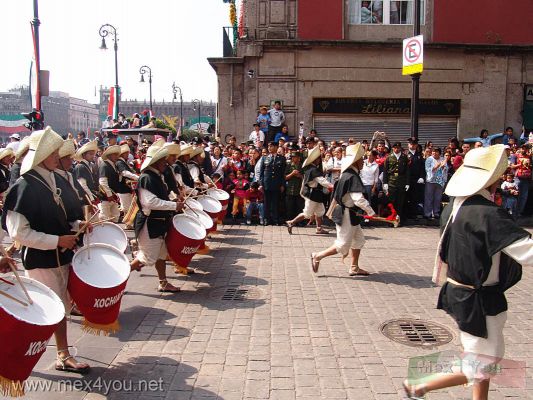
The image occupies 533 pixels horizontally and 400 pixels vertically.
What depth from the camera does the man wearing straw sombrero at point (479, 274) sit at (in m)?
3.52

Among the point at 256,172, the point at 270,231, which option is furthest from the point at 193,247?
the point at 256,172

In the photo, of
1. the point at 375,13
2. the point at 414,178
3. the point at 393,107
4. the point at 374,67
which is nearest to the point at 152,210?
the point at 414,178

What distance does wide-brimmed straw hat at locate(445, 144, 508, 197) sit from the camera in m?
3.63

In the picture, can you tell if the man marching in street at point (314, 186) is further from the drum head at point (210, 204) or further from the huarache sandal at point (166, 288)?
the huarache sandal at point (166, 288)

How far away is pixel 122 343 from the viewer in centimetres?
538

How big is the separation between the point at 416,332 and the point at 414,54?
9522 mm

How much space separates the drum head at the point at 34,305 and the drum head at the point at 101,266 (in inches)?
22.6

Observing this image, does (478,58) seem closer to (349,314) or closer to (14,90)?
(349,314)

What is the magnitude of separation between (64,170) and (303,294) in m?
3.53

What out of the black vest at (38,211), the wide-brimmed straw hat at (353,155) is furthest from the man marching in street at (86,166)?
the black vest at (38,211)

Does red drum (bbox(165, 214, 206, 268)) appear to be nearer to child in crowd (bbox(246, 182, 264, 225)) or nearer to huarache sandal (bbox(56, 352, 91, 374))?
huarache sandal (bbox(56, 352, 91, 374))

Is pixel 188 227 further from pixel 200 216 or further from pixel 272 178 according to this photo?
pixel 272 178

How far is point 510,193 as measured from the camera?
42.2 feet

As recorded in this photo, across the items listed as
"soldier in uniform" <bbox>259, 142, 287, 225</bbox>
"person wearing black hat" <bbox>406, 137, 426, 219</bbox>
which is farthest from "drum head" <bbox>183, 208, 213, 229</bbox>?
"person wearing black hat" <bbox>406, 137, 426, 219</bbox>
